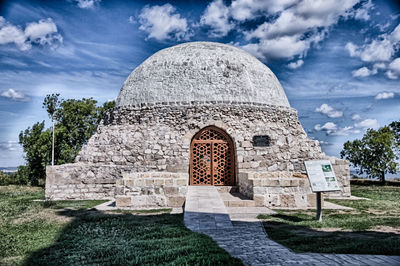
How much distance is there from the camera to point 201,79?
14.0m

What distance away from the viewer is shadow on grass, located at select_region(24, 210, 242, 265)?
152 inches

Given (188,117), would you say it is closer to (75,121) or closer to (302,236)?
(302,236)

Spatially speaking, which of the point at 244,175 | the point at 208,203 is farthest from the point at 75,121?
the point at 208,203

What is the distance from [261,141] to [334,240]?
786cm

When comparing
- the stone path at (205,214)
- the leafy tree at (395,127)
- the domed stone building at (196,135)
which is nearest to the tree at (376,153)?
the leafy tree at (395,127)

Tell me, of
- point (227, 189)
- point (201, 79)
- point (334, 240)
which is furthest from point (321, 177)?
point (201, 79)

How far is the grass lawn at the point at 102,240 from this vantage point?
399 centimetres

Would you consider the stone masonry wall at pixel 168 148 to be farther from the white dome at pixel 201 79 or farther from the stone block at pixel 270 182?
the stone block at pixel 270 182

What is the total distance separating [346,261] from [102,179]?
9732mm

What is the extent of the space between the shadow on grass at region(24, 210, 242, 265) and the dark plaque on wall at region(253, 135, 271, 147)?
21.7 feet

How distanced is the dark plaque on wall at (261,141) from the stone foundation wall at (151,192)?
183 inches

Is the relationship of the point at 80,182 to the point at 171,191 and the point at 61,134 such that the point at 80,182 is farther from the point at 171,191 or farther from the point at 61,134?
the point at 61,134

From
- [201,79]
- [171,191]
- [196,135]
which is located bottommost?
[171,191]

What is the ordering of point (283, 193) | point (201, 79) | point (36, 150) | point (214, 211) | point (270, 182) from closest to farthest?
point (214, 211) → point (283, 193) → point (270, 182) → point (201, 79) → point (36, 150)
